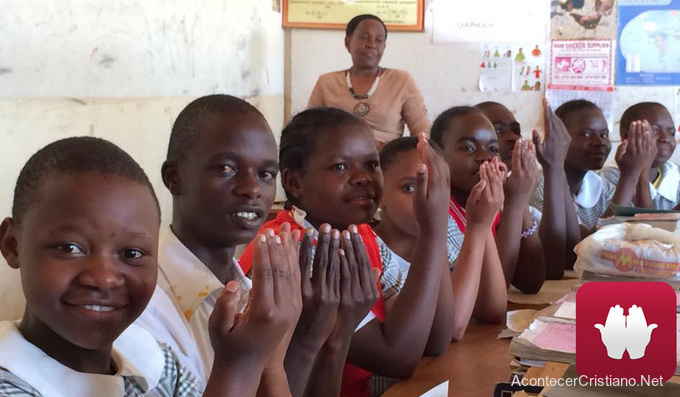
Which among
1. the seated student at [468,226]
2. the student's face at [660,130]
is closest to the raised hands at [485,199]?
the seated student at [468,226]

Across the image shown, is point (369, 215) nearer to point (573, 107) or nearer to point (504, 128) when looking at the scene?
point (504, 128)

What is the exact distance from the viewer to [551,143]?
8.05ft

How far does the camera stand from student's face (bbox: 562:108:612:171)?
2.78 metres

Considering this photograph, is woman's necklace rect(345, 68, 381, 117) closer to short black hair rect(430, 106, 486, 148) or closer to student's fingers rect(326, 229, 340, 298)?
short black hair rect(430, 106, 486, 148)

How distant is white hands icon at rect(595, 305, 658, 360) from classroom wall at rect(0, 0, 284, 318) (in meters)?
1.73

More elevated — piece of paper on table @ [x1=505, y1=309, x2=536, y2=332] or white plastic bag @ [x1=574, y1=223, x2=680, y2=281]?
white plastic bag @ [x1=574, y1=223, x2=680, y2=281]

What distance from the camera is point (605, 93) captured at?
4.66m

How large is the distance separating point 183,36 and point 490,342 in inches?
90.6

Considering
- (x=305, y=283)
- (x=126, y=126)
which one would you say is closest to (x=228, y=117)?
(x=305, y=283)

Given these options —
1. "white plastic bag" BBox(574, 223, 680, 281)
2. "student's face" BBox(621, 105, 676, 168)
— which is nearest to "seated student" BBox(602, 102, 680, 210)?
"student's face" BBox(621, 105, 676, 168)

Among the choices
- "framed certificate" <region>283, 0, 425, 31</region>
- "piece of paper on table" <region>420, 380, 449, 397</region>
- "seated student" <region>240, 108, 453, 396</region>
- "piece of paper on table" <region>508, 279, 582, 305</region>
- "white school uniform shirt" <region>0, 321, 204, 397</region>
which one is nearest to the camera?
"white school uniform shirt" <region>0, 321, 204, 397</region>

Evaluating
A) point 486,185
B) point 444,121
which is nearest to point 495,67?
point 444,121

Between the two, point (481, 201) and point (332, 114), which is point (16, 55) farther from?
point (481, 201)

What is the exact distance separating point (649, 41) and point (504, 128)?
2.35 metres
